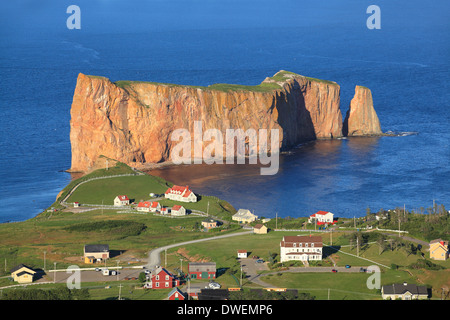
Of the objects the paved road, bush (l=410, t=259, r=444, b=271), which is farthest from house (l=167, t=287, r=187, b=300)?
bush (l=410, t=259, r=444, b=271)

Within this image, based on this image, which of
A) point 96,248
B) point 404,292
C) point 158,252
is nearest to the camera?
point 404,292

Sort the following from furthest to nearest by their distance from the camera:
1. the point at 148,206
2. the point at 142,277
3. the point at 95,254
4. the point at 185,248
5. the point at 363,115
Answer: the point at 363,115 < the point at 148,206 < the point at 185,248 < the point at 95,254 < the point at 142,277

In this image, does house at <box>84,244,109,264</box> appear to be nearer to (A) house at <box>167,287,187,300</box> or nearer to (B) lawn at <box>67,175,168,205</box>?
(A) house at <box>167,287,187,300</box>

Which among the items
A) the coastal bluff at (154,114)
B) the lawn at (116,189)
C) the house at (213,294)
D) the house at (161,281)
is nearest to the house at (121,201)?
the lawn at (116,189)

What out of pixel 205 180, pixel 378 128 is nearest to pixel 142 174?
pixel 205 180

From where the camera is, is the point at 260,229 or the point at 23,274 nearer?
the point at 23,274

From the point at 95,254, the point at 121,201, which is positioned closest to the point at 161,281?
the point at 95,254

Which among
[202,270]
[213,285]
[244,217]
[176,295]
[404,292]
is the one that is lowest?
[244,217]

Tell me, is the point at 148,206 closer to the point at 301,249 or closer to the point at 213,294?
the point at 301,249

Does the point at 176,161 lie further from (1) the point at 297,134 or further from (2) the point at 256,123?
(1) the point at 297,134
